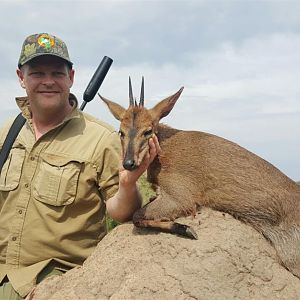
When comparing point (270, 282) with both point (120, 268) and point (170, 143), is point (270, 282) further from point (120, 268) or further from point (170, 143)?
point (170, 143)

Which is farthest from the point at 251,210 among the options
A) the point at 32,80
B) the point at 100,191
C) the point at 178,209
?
the point at 32,80

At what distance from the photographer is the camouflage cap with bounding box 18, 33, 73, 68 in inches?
261

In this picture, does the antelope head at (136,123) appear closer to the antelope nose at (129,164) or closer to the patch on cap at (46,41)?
the antelope nose at (129,164)

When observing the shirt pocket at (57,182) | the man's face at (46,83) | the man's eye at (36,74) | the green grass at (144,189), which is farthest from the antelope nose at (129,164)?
the man's eye at (36,74)

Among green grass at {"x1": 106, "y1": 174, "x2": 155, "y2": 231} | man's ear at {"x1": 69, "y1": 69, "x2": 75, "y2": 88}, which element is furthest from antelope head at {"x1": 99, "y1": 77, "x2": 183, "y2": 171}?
green grass at {"x1": 106, "y1": 174, "x2": 155, "y2": 231}

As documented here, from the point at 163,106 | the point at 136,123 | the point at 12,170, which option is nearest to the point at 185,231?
the point at 136,123

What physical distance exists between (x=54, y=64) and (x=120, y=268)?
2591 mm

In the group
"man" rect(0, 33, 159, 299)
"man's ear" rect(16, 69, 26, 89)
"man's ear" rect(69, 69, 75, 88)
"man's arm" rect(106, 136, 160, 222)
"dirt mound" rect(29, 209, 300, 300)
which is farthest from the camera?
"man's ear" rect(69, 69, 75, 88)

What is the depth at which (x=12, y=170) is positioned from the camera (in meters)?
6.73

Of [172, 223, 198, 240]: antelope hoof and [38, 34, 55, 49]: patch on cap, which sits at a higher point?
[38, 34, 55, 49]: patch on cap

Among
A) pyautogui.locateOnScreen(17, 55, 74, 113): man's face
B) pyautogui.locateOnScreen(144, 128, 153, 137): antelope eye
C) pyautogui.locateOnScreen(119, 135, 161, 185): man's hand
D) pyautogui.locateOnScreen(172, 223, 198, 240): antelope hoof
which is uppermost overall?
pyautogui.locateOnScreen(17, 55, 74, 113): man's face

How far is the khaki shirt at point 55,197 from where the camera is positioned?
6461 mm

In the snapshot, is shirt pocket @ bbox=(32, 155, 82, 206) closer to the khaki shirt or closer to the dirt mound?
the khaki shirt

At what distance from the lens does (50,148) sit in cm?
671
